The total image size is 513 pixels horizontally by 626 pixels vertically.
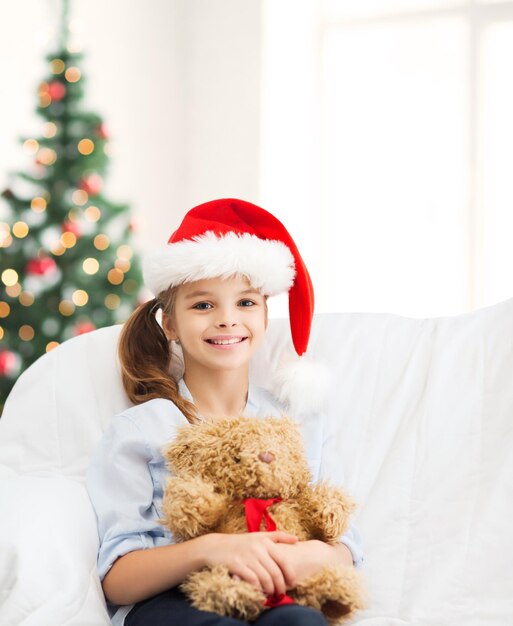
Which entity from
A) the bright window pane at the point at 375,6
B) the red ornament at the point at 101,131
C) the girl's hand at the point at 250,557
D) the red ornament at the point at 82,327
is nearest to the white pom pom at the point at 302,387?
the girl's hand at the point at 250,557

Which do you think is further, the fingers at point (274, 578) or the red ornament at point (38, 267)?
the red ornament at point (38, 267)

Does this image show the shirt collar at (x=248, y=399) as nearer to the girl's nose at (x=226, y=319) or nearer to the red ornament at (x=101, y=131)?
the girl's nose at (x=226, y=319)

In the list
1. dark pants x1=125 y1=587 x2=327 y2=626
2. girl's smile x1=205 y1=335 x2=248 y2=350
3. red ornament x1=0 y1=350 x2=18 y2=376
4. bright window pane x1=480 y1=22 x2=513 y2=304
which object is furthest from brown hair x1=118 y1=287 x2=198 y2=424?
bright window pane x1=480 y1=22 x2=513 y2=304

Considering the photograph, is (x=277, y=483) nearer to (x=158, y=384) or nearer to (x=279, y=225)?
(x=158, y=384)

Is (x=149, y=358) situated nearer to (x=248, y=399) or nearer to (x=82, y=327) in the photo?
(x=248, y=399)

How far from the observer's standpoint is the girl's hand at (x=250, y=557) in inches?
45.4

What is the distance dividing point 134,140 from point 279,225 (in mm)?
2649

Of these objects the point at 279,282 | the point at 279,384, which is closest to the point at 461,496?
the point at 279,384

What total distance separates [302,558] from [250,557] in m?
0.10

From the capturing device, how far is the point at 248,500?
1.20 m

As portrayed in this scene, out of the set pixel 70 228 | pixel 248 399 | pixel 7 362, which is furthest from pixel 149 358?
pixel 70 228

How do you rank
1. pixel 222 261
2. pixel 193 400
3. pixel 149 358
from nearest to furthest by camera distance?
pixel 222 261, pixel 193 400, pixel 149 358

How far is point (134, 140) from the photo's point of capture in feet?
13.5

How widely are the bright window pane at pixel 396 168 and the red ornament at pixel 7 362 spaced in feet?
5.09
